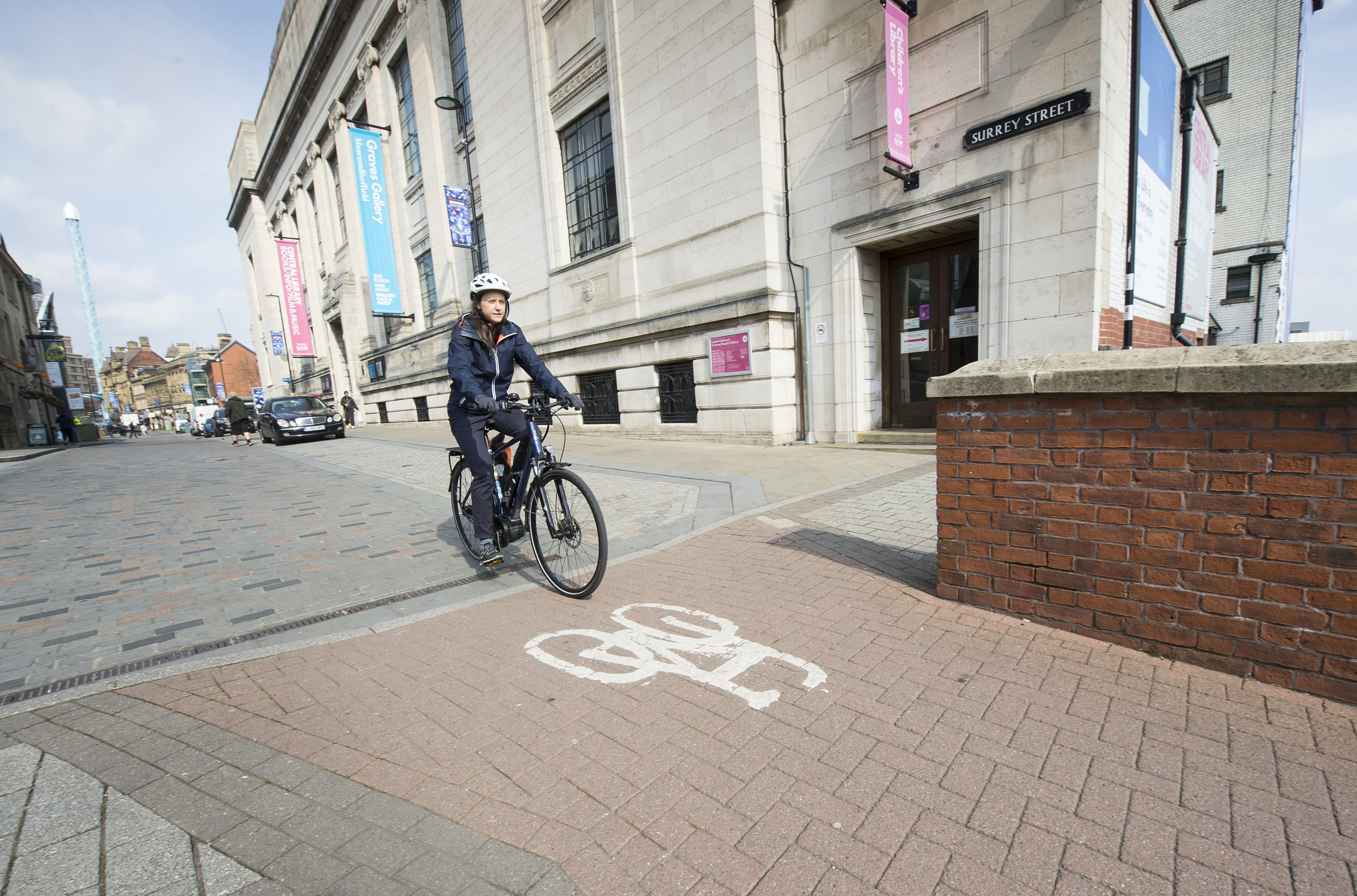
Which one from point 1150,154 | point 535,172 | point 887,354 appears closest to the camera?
point 1150,154

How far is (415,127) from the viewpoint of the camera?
22953 millimetres

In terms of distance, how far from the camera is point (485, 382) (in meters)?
4.22

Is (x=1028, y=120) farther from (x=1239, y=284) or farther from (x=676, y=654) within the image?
(x=1239, y=284)

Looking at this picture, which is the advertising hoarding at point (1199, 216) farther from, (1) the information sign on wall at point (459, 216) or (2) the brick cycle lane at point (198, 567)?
(1) the information sign on wall at point (459, 216)

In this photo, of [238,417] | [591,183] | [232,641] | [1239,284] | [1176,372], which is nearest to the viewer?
[1176,372]

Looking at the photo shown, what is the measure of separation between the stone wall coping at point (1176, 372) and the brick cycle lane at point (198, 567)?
11.0 feet

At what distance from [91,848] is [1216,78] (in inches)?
1254

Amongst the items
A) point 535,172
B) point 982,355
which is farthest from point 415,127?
point 982,355

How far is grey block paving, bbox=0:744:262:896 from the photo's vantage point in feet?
5.20

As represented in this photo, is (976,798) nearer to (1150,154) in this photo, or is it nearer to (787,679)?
(787,679)

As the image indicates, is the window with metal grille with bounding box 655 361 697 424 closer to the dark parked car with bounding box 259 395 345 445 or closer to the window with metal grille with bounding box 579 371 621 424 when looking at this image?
the window with metal grille with bounding box 579 371 621 424

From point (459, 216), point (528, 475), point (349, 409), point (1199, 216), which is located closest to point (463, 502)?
point (528, 475)

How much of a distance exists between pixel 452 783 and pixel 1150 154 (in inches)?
455

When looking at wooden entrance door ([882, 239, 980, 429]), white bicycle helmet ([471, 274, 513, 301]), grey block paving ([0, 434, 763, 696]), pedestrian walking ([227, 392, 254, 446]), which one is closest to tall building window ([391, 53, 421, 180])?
pedestrian walking ([227, 392, 254, 446])
